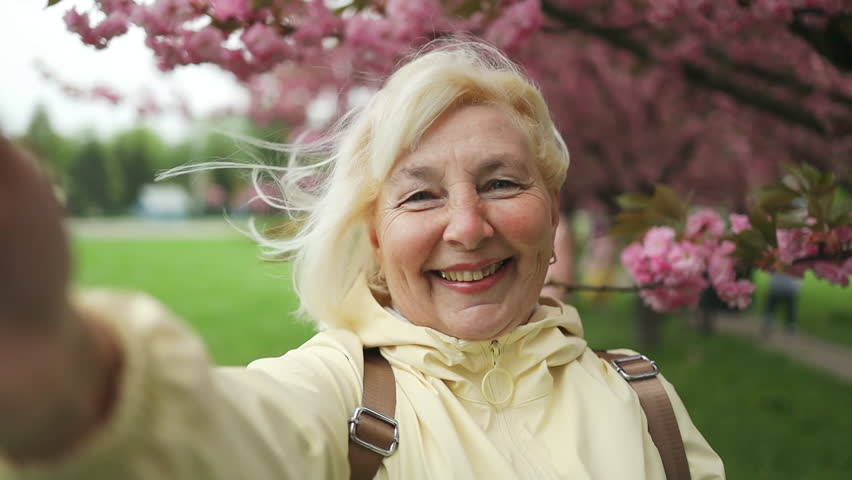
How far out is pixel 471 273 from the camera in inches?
69.6

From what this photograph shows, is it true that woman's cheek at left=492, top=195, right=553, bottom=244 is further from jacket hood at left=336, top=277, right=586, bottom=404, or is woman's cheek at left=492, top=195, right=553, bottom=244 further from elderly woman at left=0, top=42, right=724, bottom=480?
jacket hood at left=336, top=277, right=586, bottom=404

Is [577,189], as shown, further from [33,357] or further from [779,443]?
[33,357]

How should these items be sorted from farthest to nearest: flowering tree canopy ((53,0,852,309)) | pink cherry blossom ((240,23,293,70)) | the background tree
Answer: the background tree, pink cherry blossom ((240,23,293,70)), flowering tree canopy ((53,0,852,309))

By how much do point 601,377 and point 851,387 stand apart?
621 cm

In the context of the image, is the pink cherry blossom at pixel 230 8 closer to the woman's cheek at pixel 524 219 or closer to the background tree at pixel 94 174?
the woman's cheek at pixel 524 219

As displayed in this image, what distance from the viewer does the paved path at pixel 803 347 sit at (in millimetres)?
7980

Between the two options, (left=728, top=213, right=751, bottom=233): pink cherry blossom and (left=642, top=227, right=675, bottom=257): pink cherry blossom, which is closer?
(left=728, top=213, right=751, bottom=233): pink cherry blossom

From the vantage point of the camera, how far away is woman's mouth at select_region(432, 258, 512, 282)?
1.77 m

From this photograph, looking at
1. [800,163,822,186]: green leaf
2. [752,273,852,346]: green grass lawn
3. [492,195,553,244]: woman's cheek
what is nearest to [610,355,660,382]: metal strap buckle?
[492,195,553,244]: woman's cheek

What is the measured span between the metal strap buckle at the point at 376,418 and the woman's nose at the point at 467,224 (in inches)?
17.5

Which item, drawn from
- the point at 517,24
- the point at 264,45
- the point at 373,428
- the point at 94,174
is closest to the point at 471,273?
the point at 373,428

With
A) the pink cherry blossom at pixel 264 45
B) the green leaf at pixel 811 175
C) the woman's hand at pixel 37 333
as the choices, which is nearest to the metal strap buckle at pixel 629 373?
the green leaf at pixel 811 175

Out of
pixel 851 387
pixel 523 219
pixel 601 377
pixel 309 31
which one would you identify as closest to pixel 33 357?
pixel 523 219

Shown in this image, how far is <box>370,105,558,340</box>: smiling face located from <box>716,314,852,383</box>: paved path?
674cm
